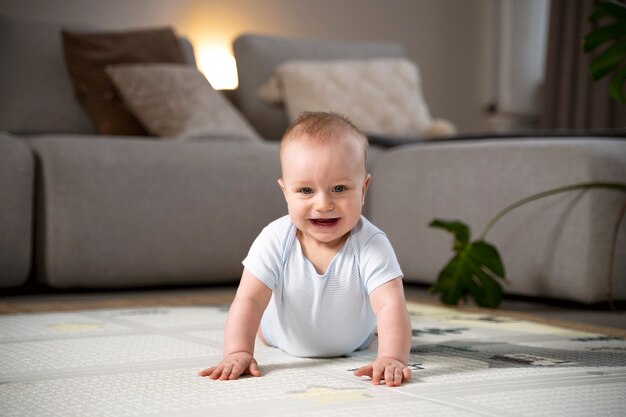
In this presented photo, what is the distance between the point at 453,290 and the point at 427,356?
0.81m

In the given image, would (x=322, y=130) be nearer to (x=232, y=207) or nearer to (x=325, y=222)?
(x=325, y=222)

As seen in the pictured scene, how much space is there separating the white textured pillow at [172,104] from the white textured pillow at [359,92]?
395mm

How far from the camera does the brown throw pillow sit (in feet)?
9.55

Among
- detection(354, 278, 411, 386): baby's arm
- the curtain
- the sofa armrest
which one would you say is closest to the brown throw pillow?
the sofa armrest

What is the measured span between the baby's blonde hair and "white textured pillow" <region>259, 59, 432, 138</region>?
6.36ft

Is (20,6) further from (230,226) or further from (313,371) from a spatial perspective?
(313,371)

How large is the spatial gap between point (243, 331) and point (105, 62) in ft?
6.30

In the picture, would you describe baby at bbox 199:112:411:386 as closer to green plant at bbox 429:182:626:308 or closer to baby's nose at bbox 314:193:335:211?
baby's nose at bbox 314:193:335:211

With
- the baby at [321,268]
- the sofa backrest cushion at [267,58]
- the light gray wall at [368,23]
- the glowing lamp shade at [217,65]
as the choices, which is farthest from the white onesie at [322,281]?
the glowing lamp shade at [217,65]

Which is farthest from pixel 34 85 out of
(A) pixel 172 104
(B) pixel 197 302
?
(B) pixel 197 302

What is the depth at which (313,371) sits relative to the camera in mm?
1266

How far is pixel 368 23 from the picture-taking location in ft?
15.8

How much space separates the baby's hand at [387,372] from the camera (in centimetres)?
116

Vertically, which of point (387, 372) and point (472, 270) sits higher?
point (387, 372)
